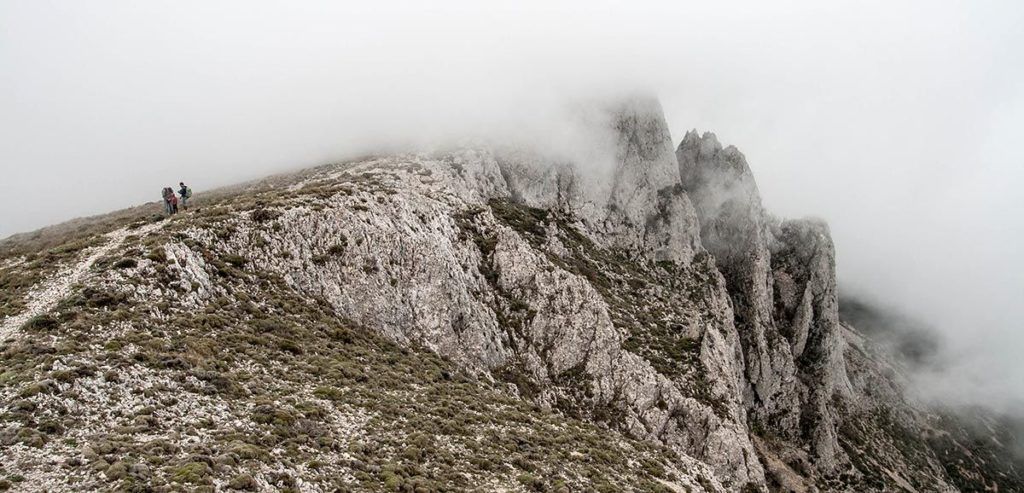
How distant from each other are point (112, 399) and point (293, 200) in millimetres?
34069

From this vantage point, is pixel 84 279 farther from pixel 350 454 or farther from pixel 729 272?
pixel 729 272

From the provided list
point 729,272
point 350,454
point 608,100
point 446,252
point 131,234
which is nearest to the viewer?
point 350,454

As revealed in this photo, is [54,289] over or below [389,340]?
over

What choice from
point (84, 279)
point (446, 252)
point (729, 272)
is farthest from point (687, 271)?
point (84, 279)

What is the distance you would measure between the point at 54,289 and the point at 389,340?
24029 mm

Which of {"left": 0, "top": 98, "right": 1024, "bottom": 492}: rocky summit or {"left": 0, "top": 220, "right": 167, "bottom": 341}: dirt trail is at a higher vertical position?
{"left": 0, "top": 220, "right": 167, "bottom": 341}: dirt trail

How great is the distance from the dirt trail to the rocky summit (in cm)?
21

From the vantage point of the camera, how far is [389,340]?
4897 centimetres

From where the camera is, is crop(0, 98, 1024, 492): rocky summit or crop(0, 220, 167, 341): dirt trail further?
crop(0, 220, 167, 341): dirt trail

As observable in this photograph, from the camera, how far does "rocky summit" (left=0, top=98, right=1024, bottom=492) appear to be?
2433cm

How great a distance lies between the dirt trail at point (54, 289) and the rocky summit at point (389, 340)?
0.70ft

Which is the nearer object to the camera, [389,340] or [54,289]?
[54,289]

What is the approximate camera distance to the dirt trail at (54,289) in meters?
30.0

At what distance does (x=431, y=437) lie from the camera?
106 feet
